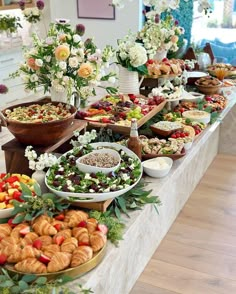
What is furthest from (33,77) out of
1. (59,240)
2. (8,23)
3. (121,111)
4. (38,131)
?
(8,23)

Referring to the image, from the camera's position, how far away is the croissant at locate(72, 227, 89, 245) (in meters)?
1.65

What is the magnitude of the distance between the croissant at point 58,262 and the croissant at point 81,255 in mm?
21

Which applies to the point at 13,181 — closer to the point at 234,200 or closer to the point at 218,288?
the point at 218,288

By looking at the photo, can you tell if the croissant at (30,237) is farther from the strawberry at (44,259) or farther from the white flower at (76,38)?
the white flower at (76,38)

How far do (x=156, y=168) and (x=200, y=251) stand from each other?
742 millimetres

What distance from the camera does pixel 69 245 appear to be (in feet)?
5.28

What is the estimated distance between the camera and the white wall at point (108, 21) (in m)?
5.89

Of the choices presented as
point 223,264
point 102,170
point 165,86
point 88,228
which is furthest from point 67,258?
point 165,86

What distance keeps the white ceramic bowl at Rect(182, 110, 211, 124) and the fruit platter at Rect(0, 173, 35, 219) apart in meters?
1.50

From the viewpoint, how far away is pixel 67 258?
5.09ft

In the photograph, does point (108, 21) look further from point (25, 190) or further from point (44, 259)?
point (44, 259)

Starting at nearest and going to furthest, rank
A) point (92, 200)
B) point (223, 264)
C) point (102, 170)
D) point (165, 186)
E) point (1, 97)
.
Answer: point (92, 200) → point (102, 170) → point (165, 186) → point (223, 264) → point (1, 97)

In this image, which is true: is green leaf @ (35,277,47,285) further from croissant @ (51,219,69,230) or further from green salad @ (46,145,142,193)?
green salad @ (46,145,142,193)

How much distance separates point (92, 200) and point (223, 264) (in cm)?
115
